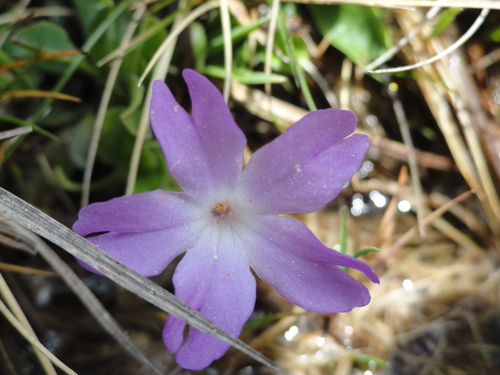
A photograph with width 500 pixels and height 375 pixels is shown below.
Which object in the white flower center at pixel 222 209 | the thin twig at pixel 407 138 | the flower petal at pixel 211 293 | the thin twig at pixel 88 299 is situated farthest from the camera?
the thin twig at pixel 407 138

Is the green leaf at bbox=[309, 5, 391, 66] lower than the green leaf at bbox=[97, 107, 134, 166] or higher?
higher

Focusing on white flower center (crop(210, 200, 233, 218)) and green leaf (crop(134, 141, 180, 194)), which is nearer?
white flower center (crop(210, 200, 233, 218))

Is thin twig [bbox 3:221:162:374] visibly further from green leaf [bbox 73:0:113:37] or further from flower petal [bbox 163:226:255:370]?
green leaf [bbox 73:0:113:37]

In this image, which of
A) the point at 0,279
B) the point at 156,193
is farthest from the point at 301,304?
the point at 0,279

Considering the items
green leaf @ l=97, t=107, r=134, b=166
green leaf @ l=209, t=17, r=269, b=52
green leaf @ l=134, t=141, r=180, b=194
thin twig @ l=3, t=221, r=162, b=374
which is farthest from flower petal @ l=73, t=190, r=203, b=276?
green leaf @ l=209, t=17, r=269, b=52

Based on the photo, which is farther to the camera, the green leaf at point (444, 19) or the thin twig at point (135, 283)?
the green leaf at point (444, 19)

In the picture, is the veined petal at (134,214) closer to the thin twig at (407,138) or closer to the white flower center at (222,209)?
the white flower center at (222,209)

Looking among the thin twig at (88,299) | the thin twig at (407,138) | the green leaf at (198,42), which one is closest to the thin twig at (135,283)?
the thin twig at (88,299)

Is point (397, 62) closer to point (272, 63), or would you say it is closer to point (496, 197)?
point (272, 63)
